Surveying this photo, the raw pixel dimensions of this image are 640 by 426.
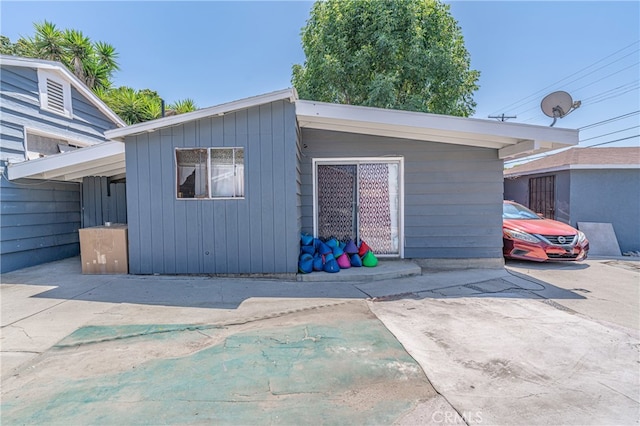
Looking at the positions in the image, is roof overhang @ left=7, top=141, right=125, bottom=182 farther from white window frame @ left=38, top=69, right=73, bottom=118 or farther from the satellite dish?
the satellite dish

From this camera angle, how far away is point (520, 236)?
6.78 meters

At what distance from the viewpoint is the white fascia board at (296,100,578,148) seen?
501 cm

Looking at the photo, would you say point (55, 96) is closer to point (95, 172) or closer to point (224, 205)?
point (95, 172)

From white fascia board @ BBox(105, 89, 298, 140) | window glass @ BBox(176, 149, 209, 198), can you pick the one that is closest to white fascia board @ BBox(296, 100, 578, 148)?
white fascia board @ BBox(105, 89, 298, 140)

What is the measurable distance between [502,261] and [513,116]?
1476cm

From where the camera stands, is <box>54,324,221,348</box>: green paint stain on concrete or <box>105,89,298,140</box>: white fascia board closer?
<box>54,324,221,348</box>: green paint stain on concrete

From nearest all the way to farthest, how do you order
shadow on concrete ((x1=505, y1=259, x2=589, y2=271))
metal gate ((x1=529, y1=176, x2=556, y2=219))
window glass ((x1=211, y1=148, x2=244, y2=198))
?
window glass ((x1=211, y1=148, x2=244, y2=198)) → shadow on concrete ((x1=505, y1=259, x2=589, y2=271)) → metal gate ((x1=529, y1=176, x2=556, y2=219))

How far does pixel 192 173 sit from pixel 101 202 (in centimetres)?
364

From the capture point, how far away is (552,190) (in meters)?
10.6

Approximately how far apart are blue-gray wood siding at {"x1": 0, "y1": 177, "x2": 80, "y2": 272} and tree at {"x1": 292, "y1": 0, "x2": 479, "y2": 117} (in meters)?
8.57

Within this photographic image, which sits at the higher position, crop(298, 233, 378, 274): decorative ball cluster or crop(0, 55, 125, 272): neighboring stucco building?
crop(0, 55, 125, 272): neighboring stucco building

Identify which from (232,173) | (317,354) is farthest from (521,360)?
(232,173)

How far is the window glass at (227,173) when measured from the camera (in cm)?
530

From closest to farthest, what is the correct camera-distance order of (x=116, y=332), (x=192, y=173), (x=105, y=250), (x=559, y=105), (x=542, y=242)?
(x=116, y=332), (x=192, y=173), (x=105, y=250), (x=559, y=105), (x=542, y=242)
